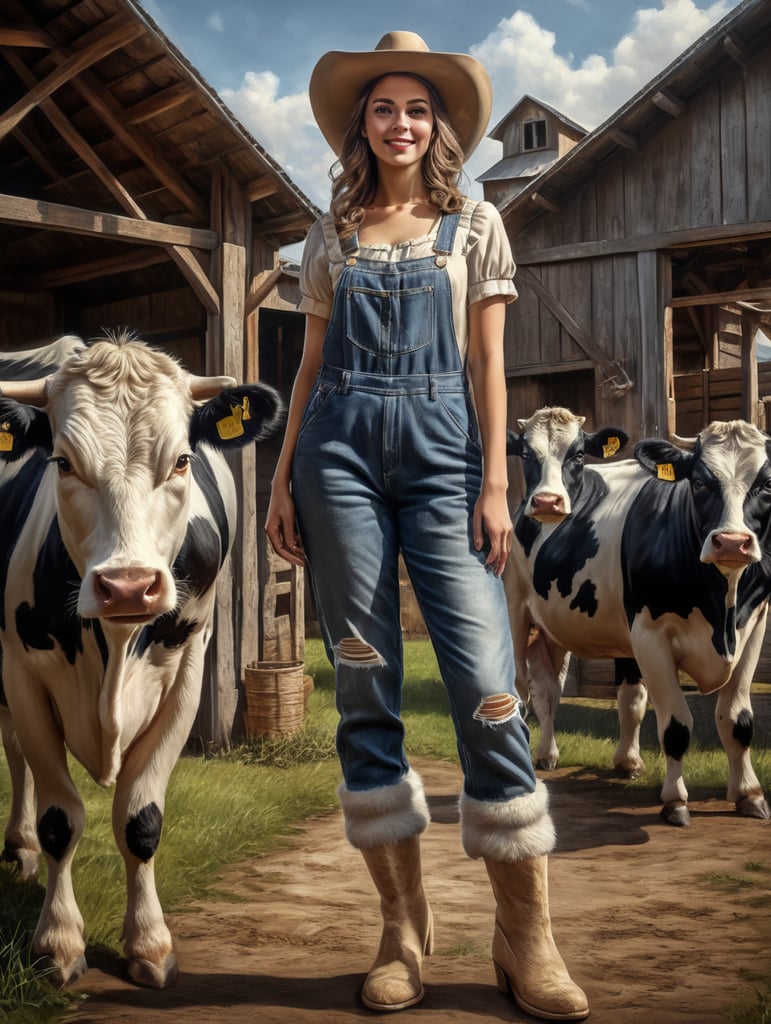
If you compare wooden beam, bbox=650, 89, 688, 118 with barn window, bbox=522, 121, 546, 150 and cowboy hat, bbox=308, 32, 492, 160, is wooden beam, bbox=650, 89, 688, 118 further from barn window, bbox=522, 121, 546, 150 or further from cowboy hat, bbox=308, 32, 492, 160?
barn window, bbox=522, 121, 546, 150

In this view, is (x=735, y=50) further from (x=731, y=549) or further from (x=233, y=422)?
(x=233, y=422)

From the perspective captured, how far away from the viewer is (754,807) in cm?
540

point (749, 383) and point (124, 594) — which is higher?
point (749, 383)

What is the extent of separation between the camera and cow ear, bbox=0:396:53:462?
3168 millimetres

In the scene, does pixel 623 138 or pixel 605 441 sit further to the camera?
pixel 623 138

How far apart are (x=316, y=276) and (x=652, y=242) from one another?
255 inches

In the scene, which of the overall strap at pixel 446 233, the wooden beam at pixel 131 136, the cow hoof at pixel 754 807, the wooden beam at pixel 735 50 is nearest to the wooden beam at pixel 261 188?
the wooden beam at pixel 131 136

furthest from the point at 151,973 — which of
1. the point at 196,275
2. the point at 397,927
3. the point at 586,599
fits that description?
the point at 196,275

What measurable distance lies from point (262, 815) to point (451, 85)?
3.61 m

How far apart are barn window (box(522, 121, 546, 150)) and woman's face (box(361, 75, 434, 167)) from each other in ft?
69.9

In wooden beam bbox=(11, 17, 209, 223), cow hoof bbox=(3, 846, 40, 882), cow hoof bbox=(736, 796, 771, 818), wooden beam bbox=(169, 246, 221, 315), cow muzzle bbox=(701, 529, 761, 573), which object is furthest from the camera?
wooden beam bbox=(169, 246, 221, 315)

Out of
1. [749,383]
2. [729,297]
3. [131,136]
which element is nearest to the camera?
[131,136]

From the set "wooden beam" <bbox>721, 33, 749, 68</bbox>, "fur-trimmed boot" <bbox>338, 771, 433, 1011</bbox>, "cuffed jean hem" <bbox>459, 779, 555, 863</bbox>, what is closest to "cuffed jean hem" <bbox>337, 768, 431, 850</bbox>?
"fur-trimmed boot" <bbox>338, 771, 433, 1011</bbox>

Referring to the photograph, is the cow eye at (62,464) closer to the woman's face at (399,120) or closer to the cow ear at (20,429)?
the cow ear at (20,429)
